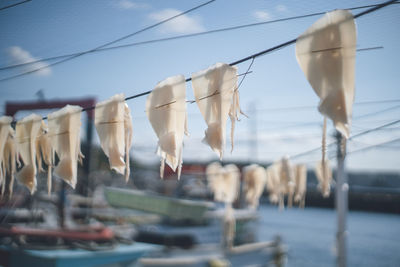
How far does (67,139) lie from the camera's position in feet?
9.95

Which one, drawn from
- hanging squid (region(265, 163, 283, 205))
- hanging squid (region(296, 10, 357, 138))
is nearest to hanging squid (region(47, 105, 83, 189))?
hanging squid (region(296, 10, 357, 138))

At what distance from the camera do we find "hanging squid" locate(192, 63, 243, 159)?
7.48 feet

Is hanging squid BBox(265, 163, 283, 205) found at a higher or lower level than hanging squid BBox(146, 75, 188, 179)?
lower

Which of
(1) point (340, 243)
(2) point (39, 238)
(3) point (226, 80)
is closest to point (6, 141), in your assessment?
(3) point (226, 80)

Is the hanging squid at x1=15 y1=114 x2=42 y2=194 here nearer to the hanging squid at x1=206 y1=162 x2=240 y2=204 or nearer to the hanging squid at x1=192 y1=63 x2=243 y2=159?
the hanging squid at x1=192 y1=63 x2=243 y2=159

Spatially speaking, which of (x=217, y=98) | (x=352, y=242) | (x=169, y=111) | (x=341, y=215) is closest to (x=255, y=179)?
(x=341, y=215)

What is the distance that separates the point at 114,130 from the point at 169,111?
0.59 m

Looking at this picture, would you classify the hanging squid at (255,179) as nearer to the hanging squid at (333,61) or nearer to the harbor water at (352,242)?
the hanging squid at (333,61)

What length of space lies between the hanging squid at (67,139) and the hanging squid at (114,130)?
335 mm

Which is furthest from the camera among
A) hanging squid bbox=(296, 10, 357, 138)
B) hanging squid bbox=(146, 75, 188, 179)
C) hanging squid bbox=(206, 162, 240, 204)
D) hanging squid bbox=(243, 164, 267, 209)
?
hanging squid bbox=(206, 162, 240, 204)

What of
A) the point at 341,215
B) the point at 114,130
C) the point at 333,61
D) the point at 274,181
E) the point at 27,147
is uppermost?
the point at 333,61

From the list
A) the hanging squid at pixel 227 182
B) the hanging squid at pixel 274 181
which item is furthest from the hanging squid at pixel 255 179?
the hanging squid at pixel 227 182

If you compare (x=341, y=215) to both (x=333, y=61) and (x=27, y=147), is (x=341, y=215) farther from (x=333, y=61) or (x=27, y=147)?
(x=27, y=147)

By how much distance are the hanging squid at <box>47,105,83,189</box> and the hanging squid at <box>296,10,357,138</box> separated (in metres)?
2.09
